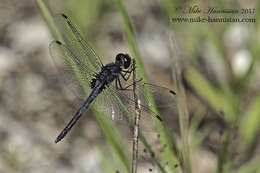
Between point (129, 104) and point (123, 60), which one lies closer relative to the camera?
point (129, 104)

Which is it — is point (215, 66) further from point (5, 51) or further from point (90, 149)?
point (5, 51)

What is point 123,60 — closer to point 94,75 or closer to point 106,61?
point 94,75

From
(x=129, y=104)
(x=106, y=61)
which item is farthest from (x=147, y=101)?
(x=106, y=61)

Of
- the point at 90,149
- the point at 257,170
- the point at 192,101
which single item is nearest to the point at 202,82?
the point at 192,101

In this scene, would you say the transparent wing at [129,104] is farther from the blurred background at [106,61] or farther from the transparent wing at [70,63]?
the blurred background at [106,61]

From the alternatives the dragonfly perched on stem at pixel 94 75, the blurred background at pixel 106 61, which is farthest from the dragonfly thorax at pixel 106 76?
the blurred background at pixel 106 61

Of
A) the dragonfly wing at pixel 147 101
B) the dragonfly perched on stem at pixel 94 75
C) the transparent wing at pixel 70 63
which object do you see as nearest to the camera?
the dragonfly wing at pixel 147 101
